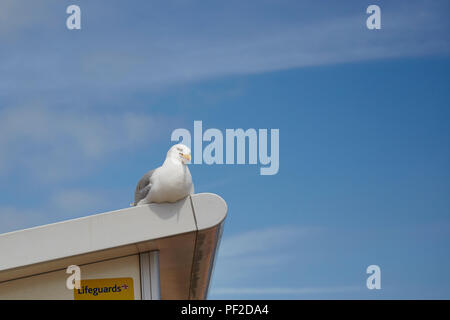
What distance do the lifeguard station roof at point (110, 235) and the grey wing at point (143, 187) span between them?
224 millimetres

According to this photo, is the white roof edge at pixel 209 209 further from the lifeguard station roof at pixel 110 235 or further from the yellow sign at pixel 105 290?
the yellow sign at pixel 105 290

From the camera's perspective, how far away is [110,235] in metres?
8.98

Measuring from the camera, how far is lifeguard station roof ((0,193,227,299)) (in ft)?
29.1

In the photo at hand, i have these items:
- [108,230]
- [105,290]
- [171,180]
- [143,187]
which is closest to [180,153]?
[171,180]

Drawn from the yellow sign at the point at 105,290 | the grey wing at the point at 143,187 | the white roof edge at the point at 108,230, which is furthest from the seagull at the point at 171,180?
the yellow sign at the point at 105,290

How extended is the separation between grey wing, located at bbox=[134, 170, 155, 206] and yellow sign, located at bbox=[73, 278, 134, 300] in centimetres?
125

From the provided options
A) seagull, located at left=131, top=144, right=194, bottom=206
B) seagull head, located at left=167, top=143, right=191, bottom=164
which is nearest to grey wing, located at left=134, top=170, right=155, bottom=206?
seagull, located at left=131, top=144, right=194, bottom=206

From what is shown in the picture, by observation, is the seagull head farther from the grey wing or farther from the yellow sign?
the yellow sign

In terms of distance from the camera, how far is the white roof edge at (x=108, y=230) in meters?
8.86

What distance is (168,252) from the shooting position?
32.5ft

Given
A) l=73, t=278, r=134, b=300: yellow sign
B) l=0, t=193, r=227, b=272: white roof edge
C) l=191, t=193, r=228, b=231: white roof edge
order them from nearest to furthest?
l=0, t=193, r=227, b=272: white roof edge, l=191, t=193, r=228, b=231: white roof edge, l=73, t=278, r=134, b=300: yellow sign

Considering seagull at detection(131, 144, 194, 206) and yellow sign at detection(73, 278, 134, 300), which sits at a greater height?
seagull at detection(131, 144, 194, 206)
